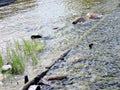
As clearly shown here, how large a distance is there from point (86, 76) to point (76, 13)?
10847mm

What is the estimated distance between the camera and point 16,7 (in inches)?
1003

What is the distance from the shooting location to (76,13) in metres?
20.5

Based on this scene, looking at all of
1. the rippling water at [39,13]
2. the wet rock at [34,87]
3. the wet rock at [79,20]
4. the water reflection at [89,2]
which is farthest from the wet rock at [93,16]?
the wet rock at [34,87]

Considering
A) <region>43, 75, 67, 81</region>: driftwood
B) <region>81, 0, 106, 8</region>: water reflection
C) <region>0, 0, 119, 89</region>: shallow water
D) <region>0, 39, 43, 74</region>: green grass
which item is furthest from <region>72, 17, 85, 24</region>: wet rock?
<region>43, 75, 67, 81</region>: driftwood

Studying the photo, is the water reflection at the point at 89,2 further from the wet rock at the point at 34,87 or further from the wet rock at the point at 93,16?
the wet rock at the point at 34,87

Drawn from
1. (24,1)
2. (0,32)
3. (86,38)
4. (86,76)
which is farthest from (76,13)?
(86,76)

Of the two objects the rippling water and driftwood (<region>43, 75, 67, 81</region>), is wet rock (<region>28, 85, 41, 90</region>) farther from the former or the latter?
the rippling water

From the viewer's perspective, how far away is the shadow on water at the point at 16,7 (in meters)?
23.5

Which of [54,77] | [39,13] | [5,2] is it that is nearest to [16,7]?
[5,2]

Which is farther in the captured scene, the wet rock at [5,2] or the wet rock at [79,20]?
the wet rock at [5,2]

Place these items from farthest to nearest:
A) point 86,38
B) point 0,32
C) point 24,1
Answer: point 24,1
point 0,32
point 86,38

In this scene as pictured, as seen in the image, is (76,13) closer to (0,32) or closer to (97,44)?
(0,32)

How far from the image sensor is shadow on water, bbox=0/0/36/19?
77.1 feet

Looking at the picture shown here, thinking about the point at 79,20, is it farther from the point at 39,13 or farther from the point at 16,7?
the point at 16,7
